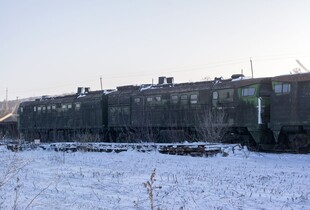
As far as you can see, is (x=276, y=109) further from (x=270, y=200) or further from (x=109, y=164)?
(x=270, y=200)

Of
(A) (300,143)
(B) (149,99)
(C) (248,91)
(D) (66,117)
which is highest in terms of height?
(C) (248,91)

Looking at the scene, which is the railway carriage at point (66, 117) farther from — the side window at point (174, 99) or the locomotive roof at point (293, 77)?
the locomotive roof at point (293, 77)

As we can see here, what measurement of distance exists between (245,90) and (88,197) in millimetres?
14828

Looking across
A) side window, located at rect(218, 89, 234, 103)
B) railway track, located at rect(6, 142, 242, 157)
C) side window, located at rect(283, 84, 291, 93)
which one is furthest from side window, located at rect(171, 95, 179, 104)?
side window, located at rect(283, 84, 291, 93)

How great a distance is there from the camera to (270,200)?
8125 mm

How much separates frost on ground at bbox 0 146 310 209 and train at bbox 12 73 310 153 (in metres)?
4.57

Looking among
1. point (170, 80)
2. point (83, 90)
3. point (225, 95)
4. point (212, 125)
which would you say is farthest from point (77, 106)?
point (212, 125)

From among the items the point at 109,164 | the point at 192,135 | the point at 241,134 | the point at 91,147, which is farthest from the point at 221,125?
the point at 109,164

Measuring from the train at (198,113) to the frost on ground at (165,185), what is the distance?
457 centimetres

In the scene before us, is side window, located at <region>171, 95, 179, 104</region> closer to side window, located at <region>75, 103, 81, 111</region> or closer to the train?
the train

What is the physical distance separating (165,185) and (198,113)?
568 inches

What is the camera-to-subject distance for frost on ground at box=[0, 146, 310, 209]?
797 centimetres

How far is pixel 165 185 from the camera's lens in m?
10.1

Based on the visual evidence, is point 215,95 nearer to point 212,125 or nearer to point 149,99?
point 212,125
